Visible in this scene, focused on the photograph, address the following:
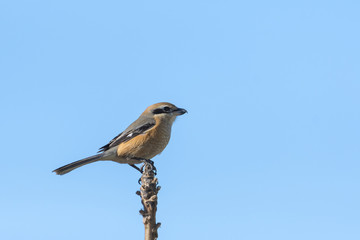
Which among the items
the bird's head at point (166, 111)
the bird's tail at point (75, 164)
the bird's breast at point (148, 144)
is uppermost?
the bird's head at point (166, 111)

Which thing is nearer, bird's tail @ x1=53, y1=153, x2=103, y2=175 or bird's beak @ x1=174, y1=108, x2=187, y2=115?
bird's tail @ x1=53, y1=153, x2=103, y2=175

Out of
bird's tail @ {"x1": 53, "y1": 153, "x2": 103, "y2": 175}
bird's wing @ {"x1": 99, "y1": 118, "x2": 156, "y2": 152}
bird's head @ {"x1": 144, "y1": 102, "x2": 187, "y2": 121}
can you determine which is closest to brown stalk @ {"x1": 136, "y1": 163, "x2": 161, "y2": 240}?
bird's tail @ {"x1": 53, "y1": 153, "x2": 103, "y2": 175}

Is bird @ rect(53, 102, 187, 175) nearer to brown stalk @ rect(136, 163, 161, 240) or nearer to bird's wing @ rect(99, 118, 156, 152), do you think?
bird's wing @ rect(99, 118, 156, 152)

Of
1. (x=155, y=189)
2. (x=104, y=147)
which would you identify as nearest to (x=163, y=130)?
(x=104, y=147)

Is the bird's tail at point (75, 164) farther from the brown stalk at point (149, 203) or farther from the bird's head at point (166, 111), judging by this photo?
the brown stalk at point (149, 203)

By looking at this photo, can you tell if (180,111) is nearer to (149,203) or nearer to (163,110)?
(163,110)

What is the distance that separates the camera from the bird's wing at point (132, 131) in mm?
9617


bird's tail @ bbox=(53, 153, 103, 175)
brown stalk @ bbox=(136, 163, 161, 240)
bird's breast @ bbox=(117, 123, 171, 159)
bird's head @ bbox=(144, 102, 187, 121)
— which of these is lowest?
brown stalk @ bbox=(136, 163, 161, 240)

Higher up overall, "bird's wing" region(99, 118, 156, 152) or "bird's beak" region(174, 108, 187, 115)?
"bird's beak" region(174, 108, 187, 115)

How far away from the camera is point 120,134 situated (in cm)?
986

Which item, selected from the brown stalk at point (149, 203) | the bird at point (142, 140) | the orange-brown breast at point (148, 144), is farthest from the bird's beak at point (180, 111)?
the brown stalk at point (149, 203)

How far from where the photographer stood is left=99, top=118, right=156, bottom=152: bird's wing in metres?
9.62

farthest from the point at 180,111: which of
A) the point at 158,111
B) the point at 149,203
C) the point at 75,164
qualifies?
the point at 149,203

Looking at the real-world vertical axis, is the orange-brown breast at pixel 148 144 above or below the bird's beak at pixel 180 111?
below
